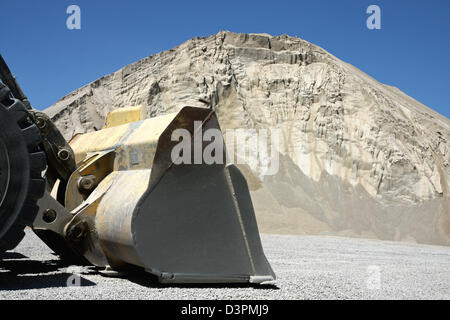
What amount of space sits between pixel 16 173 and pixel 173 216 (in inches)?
59.9

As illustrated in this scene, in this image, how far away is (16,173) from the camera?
4473 millimetres

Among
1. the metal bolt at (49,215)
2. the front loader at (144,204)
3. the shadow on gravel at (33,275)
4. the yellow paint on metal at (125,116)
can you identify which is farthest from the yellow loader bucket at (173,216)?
the yellow paint on metal at (125,116)

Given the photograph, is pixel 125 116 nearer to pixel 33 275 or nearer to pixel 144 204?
pixel 144 204

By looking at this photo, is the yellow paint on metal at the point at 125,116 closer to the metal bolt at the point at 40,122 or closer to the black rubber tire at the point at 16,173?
the metal bolt at the point at 40,122

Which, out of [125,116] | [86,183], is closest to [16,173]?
[86,183]

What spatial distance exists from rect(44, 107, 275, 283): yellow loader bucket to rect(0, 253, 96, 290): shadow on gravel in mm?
425

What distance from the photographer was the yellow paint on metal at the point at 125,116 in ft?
21.4

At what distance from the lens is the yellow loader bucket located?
4770 millimetres

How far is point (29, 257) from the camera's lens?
Result: 24.8ft

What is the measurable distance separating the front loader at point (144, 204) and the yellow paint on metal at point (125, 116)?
0.73 meters

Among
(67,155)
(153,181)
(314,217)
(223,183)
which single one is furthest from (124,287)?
(314,217)

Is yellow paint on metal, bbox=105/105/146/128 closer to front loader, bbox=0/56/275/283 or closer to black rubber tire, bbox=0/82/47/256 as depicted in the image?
front loader, bbox=0/56/275/283

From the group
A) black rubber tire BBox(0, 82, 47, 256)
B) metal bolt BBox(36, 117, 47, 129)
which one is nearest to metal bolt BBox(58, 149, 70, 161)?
metal bolt BBox(36, 117, 47, 129)

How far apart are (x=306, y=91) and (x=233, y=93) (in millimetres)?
4433
